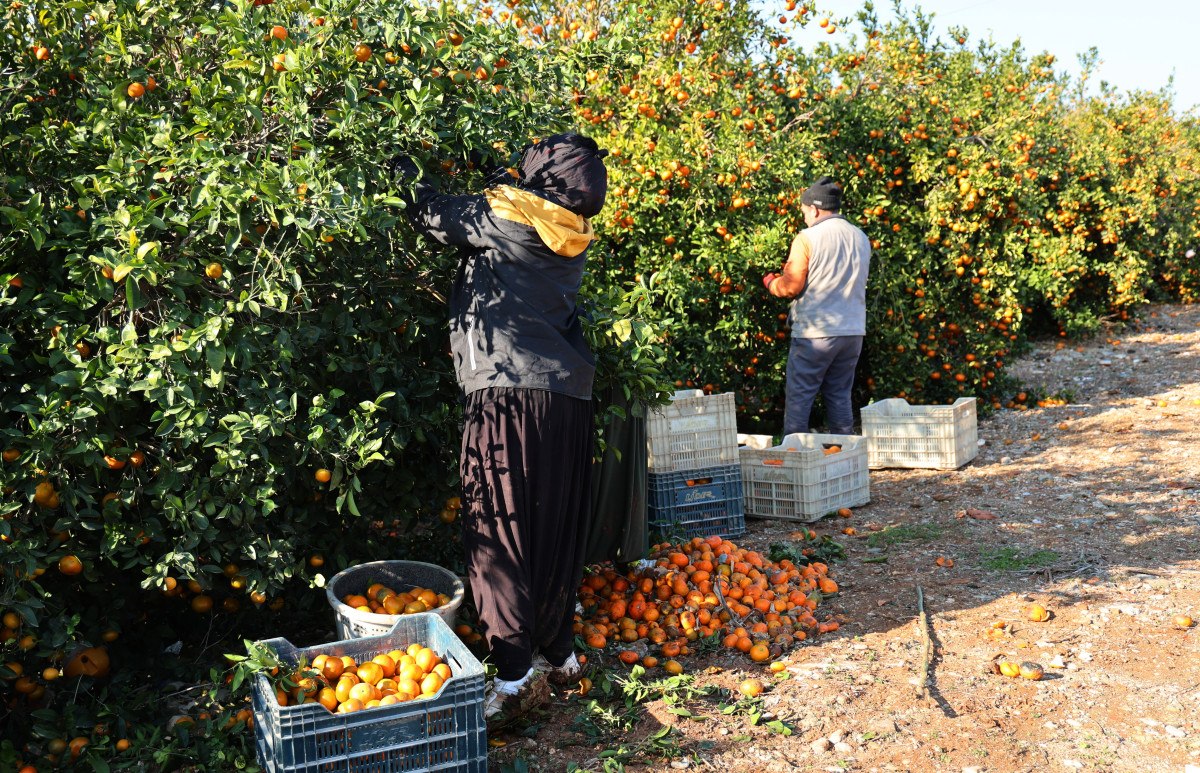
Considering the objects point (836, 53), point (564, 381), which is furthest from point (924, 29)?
point (564, 381)

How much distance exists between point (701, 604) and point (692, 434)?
1.28 meters

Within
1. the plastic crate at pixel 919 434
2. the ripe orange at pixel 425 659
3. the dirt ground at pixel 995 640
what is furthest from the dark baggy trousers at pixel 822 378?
the ripe orange at pixel 425 659

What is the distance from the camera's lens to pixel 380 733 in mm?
2742

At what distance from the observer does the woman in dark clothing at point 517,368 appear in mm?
3373

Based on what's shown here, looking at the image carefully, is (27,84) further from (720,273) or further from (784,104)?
(784,104)

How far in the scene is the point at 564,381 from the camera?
346 centimetres

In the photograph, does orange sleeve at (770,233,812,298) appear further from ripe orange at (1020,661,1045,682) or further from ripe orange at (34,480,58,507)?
ripe orange at (34,480,58,507)

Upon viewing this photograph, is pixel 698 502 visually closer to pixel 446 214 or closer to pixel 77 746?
pixel 446 214

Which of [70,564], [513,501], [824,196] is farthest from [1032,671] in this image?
[824,196]

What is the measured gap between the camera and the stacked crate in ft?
17.3

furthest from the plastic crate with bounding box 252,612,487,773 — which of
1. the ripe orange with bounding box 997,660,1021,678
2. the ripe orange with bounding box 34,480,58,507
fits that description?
the ripe orange with bounding box 997,660,1021,678

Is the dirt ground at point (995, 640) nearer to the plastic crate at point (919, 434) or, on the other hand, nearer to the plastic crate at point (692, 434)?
the plastic crate at point (919, 434)

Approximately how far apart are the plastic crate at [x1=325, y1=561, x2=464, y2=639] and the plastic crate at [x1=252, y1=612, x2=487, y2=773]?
1.11 feet

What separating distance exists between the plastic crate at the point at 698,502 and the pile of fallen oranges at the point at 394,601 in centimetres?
192
